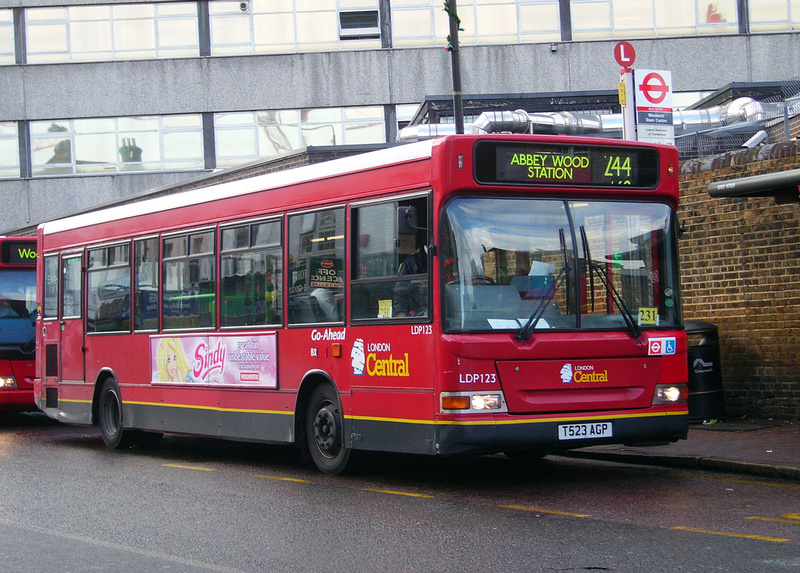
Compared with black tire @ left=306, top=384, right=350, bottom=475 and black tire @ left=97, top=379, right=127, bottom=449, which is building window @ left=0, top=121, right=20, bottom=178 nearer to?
black tire @ left=97, top=379, right=127, bottom=449

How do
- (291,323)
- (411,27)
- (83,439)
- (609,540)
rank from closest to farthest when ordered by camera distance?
1. (609,540)
2. (291,323)
3. (83,439)
4. (411,27)

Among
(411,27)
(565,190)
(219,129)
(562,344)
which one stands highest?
(411,27)

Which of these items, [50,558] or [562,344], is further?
[562,344]

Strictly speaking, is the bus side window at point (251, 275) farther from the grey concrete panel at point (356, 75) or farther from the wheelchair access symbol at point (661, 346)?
the grey concrete panel at point (356, 75)

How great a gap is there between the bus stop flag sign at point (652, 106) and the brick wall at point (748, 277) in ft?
2.71

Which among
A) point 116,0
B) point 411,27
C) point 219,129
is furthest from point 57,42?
point 411,27

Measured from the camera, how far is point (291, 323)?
11039mm

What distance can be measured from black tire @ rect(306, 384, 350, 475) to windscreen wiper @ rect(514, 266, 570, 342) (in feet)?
6.76

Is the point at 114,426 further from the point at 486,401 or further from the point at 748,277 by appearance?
the point at 748,277

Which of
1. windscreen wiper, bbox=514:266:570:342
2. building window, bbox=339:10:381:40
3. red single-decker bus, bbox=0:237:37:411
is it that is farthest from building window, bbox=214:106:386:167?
windscreen wiper, bbox=514:266:570:342

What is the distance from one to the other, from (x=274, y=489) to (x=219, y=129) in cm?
2961

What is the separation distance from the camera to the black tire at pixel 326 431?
A: 10.4 metres

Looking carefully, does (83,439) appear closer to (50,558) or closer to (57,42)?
(50,558)

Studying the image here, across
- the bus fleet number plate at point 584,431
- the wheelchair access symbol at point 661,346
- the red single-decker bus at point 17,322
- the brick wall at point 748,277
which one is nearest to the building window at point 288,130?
the red single-decker bus at point 17,322
